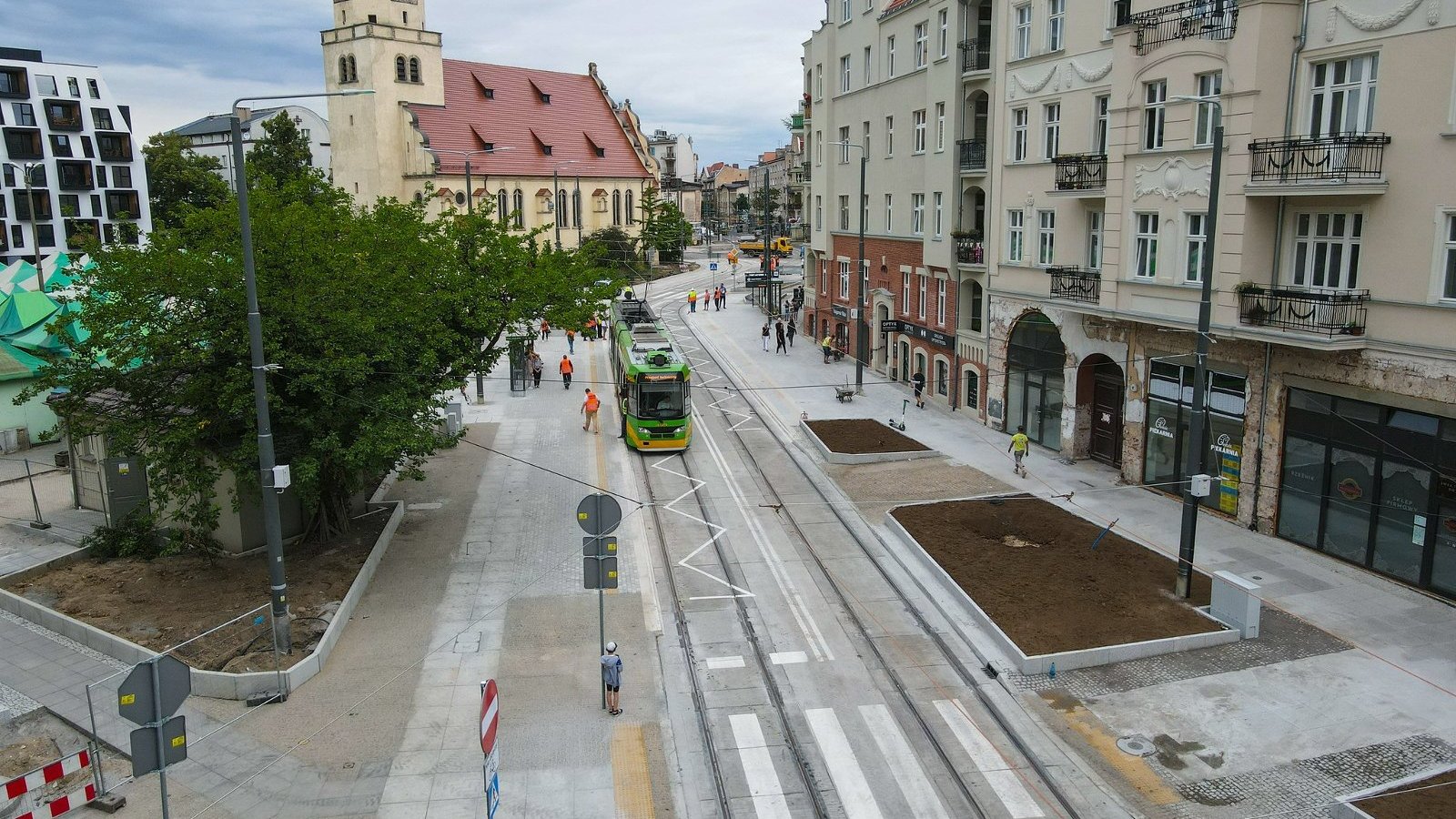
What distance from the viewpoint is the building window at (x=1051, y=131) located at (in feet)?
97.8

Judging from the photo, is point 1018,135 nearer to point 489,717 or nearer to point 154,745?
point 489,717

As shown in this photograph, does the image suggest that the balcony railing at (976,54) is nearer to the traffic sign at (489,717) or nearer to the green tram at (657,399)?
the green tram at (657,399)

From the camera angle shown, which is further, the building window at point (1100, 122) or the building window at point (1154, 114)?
the building window at point (1100, 122)

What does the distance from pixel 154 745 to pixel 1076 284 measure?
24.7 metres

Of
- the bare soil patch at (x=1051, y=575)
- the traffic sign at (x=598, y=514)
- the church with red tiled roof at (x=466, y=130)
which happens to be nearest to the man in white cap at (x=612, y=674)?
the traffic sign at (x=598, y=514)

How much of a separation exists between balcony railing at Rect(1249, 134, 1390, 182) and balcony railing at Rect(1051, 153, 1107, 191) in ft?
18.8

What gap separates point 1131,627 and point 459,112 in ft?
231

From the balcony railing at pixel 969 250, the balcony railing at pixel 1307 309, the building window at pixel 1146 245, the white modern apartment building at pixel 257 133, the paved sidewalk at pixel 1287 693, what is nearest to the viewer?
the paved sidewalk at pixel 1287 693

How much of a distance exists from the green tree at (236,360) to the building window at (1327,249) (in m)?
18.4

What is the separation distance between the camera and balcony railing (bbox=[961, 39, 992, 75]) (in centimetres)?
3462

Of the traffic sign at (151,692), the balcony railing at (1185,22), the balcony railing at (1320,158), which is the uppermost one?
the balcony railing at (1185,22)

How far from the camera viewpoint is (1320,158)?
808 inches

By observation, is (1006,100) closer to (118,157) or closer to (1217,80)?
(1217,80)

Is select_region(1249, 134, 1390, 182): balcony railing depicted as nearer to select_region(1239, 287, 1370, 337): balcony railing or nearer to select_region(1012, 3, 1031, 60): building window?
select_region(1239, 287, 1370, 337): balcony railing
